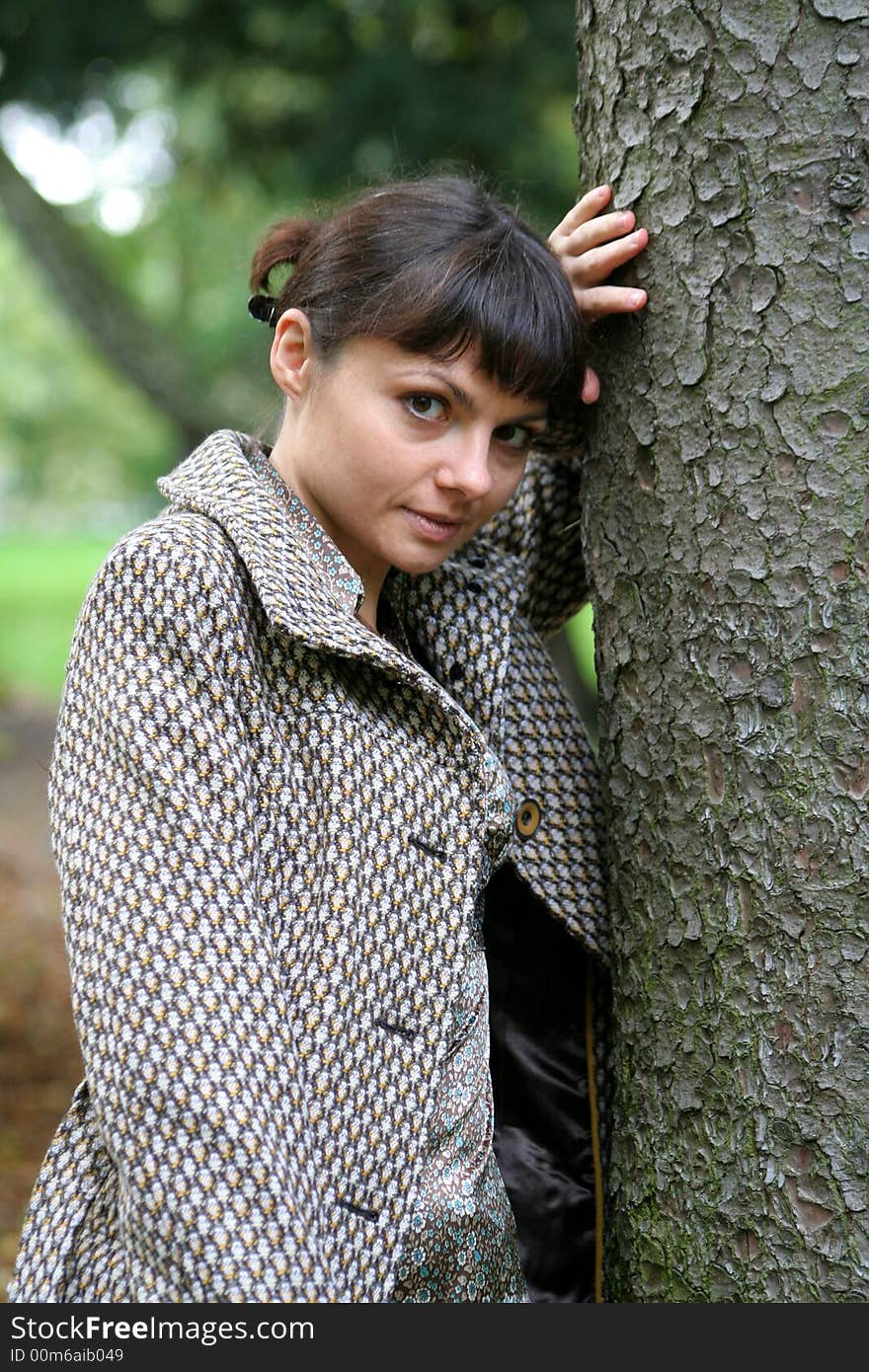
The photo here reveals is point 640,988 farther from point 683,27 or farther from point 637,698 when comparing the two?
point 683,27

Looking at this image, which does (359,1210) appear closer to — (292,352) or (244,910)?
(244,910)

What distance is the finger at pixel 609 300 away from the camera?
1.88 m

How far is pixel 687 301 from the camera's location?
181 centimetres

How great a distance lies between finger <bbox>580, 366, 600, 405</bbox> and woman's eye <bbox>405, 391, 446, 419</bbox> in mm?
242

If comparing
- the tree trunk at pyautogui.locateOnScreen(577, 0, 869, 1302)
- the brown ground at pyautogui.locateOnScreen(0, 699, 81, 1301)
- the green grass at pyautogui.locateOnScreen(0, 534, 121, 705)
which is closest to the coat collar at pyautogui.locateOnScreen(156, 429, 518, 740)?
the tree trunk at pyautogui.locateOnScreen(577, 0, 869, 1302)

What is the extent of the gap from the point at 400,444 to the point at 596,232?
1.41ft

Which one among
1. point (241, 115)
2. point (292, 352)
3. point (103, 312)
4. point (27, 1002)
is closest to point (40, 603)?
point (27, 1002)

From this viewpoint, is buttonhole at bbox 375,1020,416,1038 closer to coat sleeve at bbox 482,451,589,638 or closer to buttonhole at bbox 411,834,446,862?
buttonhole at bbox 411,834,446,862

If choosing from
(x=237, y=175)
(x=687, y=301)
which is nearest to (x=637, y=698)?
(x=687, y=301)

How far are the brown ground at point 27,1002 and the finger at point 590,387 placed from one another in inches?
41.2

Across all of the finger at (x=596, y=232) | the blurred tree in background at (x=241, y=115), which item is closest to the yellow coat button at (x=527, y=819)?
the finger at (x=596, y=232)

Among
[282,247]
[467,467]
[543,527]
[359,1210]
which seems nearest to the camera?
[359,1210]

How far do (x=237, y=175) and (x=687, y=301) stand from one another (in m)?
3.97

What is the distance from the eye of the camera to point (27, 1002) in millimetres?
6336
